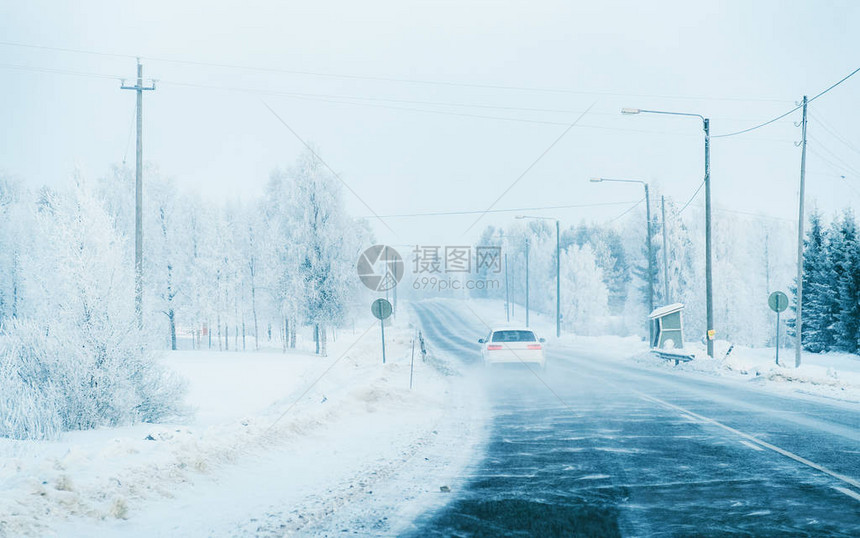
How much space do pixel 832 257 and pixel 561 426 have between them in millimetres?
30678

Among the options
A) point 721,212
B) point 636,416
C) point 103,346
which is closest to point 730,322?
point 721,212

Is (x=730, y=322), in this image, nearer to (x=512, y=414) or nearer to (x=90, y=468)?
(x=512, y=414)

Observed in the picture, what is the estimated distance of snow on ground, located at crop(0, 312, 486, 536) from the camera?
5.95m

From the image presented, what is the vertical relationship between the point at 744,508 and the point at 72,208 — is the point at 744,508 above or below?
below

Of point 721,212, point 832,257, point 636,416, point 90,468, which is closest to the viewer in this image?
point 90,468

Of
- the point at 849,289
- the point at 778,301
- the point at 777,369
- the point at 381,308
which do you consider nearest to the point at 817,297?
the point at 849,289

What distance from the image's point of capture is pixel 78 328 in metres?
12.0

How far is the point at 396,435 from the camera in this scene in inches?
450

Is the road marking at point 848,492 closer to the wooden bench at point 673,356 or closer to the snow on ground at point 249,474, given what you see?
the snow on ground at point 249,474

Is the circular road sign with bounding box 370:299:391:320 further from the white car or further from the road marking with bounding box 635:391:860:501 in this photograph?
the road marking with bounding box 635:391:860:501

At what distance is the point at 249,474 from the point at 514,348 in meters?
15.6

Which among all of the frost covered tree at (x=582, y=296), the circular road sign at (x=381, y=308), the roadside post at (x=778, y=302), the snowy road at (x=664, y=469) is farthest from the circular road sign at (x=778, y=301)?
the frost covered tree at (x=582, y=296)

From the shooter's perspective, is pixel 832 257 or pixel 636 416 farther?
pixel 832 257

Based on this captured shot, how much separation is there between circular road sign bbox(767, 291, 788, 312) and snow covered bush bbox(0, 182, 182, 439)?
2081cm
